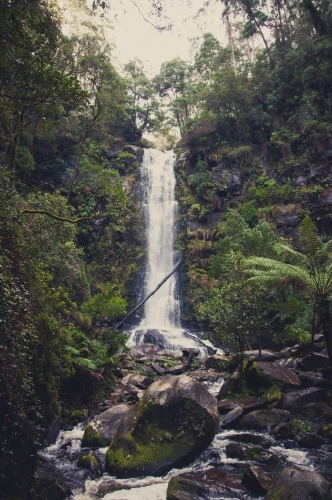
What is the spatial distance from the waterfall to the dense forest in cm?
72

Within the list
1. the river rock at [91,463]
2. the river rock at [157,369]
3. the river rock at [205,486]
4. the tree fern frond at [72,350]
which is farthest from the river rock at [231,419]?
the river rock at [157,369]

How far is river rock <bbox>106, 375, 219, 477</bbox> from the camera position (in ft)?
19.2

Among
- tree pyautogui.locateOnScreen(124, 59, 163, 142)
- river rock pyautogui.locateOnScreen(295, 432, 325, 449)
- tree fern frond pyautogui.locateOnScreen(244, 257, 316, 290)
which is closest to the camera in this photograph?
river rock pyautogui.locateOnScreen(295, 432, 325, 449)

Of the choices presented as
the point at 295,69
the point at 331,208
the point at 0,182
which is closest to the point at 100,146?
the point at 295,69

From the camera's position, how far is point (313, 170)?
69.9 ft

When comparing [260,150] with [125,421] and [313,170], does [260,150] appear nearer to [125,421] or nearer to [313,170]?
[313,170]

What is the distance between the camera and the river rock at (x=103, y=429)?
6.92 meters

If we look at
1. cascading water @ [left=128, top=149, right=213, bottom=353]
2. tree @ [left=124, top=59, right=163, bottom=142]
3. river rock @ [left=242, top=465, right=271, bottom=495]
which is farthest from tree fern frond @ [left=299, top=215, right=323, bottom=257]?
tree @ [left=124, top=59, right=163, bottom=142]

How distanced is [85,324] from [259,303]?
6.35 meters

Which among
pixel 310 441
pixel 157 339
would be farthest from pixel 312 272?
pixel 157 339

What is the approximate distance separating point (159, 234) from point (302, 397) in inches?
692

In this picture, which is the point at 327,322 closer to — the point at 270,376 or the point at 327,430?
the point at 270,376

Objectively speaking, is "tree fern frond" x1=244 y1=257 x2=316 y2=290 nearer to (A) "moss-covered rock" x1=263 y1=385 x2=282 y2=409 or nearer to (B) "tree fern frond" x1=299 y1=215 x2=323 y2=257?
(B) "tree fern frond" x1=299 y1=215 x2=323 y2=257

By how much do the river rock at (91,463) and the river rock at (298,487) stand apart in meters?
2.84
